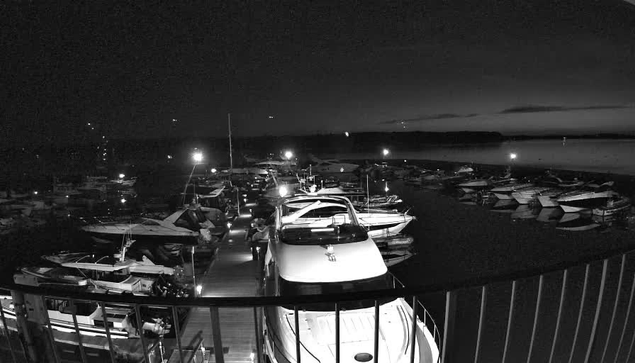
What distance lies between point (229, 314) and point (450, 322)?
665 centimetres

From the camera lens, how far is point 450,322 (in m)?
1.77

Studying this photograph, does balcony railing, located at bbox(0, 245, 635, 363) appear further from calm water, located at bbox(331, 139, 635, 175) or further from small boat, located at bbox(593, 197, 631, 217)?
calm water, located at bbox(331, 139, 635, 175)

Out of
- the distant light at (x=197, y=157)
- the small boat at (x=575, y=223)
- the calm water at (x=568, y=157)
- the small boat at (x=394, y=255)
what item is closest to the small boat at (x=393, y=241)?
the small boat at (x=394, y=255)

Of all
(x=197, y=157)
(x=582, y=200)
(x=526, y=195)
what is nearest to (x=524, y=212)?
(x=526, y=195)

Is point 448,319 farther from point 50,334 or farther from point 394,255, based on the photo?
point 394,255

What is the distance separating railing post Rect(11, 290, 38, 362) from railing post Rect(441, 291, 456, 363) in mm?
2406

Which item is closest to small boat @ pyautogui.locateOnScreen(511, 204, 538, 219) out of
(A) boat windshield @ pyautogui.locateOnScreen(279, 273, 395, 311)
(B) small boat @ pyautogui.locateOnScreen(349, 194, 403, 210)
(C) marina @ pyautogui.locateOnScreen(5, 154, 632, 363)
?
(C) marina @ pyautogui.locateOnScreen(5, 154, 632, 363)

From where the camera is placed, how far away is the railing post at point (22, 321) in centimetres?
198

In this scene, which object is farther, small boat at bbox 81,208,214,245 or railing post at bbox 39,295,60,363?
small boat at bbox 81,208,214,245

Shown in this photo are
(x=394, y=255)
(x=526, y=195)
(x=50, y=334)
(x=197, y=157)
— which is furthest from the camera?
(x=526, y=195)

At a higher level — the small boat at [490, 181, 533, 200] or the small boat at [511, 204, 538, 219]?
the small boat at [490, 181, 533, 200]

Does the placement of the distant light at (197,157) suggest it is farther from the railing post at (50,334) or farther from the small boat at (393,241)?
the railing post at (50,334)

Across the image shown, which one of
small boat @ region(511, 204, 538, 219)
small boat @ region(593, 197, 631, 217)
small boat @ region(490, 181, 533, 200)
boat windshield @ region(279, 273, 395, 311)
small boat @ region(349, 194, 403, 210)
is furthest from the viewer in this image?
small boat @ region(490, 181, 533, 200)

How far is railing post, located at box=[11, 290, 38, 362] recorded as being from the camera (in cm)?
198
